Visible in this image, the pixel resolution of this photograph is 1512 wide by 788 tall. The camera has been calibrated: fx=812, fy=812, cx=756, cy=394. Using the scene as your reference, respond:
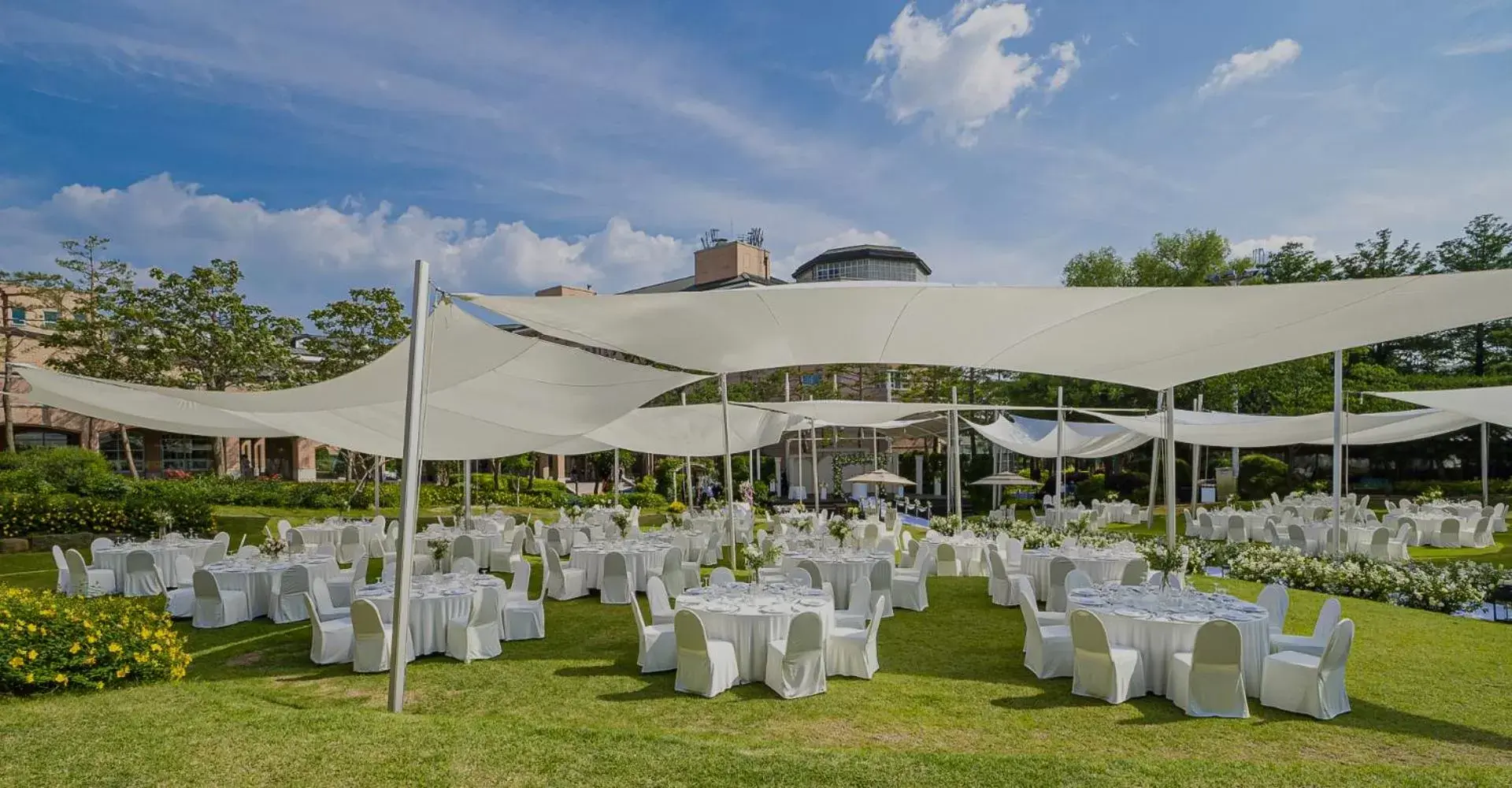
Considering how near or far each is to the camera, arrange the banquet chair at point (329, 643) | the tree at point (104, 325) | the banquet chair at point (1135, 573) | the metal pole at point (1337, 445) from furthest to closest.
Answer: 1. the tree at point (104, 325)
2. the metal pole at point (1337, 445)
3. the banquet chair at point (1135, 573)
4. the banquet chair at point (329, 643)

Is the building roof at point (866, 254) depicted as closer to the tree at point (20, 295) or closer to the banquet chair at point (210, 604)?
the tree at point (20, 295)

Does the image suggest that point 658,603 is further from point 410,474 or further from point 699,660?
point 410,474

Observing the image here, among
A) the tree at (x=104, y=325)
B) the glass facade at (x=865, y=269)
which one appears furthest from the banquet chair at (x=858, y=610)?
the glass facade at (x=865, y=269)

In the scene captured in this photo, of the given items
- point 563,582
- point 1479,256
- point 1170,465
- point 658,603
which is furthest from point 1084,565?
point 1479,256

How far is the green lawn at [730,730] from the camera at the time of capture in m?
4.18

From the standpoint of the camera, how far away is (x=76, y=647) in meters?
5.40

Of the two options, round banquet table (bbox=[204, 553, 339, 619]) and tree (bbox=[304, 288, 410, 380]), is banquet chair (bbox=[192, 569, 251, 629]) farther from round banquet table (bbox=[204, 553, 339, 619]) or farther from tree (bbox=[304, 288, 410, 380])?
tree (bbox=[304, 288, 410, 380])

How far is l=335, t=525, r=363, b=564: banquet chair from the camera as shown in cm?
1339

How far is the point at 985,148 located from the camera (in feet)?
28.1

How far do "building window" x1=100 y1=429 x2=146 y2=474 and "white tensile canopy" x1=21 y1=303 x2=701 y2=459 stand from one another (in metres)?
25.7

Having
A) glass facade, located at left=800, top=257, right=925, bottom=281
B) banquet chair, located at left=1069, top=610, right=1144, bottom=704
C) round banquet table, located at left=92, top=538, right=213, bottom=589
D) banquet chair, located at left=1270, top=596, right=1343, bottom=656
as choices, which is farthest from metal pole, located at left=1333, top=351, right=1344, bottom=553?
glass facade, located at left=800, top=257, right=925, bottom=281

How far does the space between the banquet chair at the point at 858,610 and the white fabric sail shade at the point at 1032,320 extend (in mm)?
2123

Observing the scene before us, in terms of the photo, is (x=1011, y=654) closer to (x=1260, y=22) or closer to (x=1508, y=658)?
(x=1508, y=658)

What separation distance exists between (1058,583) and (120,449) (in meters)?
36.5
